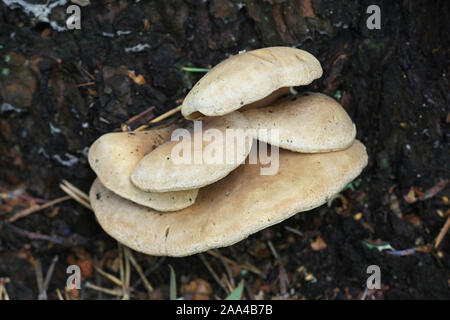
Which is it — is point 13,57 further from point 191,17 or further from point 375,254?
point 375,254

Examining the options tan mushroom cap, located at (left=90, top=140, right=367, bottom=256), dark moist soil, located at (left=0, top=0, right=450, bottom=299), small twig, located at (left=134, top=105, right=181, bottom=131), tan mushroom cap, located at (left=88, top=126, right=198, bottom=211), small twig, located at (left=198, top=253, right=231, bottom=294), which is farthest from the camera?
small twig, located at (left=198, top=253, right=231, bottom=294)

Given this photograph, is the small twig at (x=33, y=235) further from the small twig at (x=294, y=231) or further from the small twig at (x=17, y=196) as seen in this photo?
the small twig at (x=294, y=231)

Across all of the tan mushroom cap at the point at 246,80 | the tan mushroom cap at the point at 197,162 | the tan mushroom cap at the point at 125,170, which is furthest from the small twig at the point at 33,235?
the tan mushroom cap at the point at 246,80

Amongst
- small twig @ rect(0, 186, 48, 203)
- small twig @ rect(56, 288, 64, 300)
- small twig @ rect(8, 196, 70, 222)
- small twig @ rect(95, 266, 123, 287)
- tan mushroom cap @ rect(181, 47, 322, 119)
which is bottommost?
small twig @ rect(56, 288, 64, 300)

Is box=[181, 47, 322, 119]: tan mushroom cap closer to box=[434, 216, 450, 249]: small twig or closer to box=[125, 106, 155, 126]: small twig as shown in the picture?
box=[125, 106, 155, 126]: small twig

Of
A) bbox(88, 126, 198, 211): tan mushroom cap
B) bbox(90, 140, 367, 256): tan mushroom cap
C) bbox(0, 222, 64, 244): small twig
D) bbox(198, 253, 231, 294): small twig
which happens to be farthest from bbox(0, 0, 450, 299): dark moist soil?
bbox(90, 140, 367, 256): tan mushroom cap

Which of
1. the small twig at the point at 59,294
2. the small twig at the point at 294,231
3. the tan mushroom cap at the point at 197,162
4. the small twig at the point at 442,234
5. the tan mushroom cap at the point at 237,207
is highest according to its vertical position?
the tan mushroom cap at the point at 197,162
